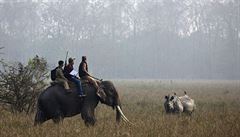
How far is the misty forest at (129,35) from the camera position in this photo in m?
81.0

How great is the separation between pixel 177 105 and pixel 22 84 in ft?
20.3

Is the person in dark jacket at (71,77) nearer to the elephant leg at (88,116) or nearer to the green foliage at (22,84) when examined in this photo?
the elephant leg at (88,116)

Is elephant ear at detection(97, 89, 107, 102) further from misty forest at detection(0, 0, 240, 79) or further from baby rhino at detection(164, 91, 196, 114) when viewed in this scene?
misty forest at detection(0, 0, 240, 79)

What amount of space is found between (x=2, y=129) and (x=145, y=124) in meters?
4.22

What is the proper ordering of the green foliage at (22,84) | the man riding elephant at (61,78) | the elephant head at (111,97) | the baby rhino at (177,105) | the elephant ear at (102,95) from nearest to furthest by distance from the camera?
the man riding elephant at (61,78) → the elephant ear at (102,95) → the elephant head at (111,97) → the green foliage at (22,84) → the baby rhino at (177,105)

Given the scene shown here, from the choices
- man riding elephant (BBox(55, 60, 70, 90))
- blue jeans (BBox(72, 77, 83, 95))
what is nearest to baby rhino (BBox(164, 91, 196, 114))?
blue jeans (BBox(72, 77, 83, 95))

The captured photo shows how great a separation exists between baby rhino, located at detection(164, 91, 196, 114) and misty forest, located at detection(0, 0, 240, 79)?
60.1m

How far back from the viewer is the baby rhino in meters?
18.6

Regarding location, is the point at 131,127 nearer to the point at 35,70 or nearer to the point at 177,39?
the point at 35,70

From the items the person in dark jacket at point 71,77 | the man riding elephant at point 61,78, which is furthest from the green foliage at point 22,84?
the man riding elephant at point 61,78

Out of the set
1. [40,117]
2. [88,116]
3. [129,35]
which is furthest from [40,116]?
[129,35]

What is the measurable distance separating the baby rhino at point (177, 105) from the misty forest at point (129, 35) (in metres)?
60.1

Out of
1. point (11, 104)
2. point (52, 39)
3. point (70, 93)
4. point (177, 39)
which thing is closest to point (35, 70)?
point (11, 104)

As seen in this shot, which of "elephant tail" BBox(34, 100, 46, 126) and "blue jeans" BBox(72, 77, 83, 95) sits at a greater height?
"blue jeans" BBox(72, 77, 83, 95)
